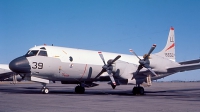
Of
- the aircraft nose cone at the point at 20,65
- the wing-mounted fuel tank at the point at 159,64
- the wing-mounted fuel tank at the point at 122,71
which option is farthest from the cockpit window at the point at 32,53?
the wing-mounted fuel tank at the point at 159,64

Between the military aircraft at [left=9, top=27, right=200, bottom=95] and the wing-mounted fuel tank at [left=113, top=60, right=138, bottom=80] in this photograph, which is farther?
the wing-mounted fuel tank at [left=113, top=60, right=138, bottom=80]

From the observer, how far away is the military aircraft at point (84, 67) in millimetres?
20734

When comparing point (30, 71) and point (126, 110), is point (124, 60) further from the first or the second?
point (126, 110)

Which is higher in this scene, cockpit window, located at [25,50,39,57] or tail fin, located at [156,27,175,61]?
tail fin, located at [156,27,175,61]

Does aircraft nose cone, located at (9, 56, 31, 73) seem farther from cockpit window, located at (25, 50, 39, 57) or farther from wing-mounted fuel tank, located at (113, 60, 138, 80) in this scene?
wing-mounted fuel tank, located at (113, 60, 138, 80)

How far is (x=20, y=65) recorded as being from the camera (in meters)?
20.0

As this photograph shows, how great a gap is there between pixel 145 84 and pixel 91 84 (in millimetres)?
5263

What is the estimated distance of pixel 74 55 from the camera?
2266 centimetres

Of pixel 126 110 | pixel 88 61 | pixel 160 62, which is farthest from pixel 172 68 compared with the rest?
pixel 126 110

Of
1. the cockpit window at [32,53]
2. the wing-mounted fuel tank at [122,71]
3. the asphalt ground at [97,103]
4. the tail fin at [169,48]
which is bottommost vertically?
the asphalt ground at [97,103]

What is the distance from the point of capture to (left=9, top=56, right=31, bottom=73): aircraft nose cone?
65.5 ft

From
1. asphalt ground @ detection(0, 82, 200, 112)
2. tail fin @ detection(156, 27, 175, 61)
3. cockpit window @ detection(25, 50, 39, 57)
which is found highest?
tail fin @ detection(156, 27, 175, 61)

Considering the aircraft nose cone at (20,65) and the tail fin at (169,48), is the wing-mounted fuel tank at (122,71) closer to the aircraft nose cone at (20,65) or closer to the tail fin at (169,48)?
the tail fin at (169,48)

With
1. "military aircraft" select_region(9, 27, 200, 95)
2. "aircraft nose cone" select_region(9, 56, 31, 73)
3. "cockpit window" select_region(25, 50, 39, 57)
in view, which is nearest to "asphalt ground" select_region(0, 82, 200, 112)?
"aircraft nose cone" select_region(9, 56, 31, 73)
